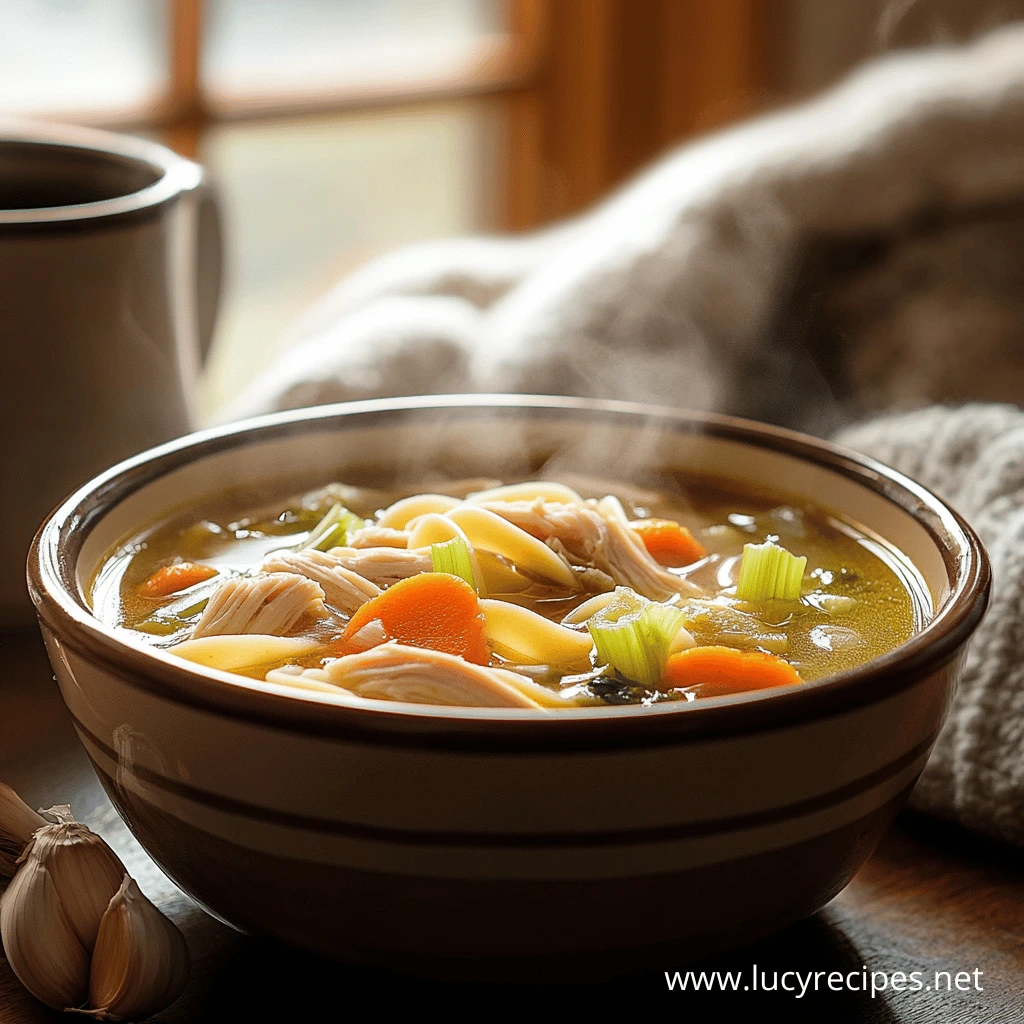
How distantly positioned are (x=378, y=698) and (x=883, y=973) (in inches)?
12.9

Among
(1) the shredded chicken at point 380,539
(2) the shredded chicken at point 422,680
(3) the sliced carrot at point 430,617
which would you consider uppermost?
(2) the shredded chicken at point 422,680

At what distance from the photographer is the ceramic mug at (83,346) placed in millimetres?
1081

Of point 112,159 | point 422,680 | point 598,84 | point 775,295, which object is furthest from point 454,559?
point 598,84

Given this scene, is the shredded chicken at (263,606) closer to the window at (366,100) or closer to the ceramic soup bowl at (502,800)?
the ceramic soup bowl at (502,800)

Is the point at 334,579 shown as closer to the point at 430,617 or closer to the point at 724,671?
the point at 430,617

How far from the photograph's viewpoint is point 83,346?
111 centimetres

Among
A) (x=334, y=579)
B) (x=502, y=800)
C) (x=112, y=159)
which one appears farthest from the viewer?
(x=112, y=159)

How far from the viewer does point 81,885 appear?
736 millimetres

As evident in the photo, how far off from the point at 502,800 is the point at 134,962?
23cm

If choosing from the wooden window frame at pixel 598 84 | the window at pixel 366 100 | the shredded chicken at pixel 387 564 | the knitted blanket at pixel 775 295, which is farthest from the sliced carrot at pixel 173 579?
the wooden window frame at pixel 598 84

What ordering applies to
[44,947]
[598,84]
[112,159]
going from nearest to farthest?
1. [44,947]
2. [112,159]
3. [598,84]

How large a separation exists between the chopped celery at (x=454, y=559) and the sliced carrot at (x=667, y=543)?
0.56ft

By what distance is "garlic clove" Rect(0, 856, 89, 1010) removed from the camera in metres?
0.71

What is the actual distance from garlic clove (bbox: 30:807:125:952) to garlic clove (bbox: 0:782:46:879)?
0.10ft
